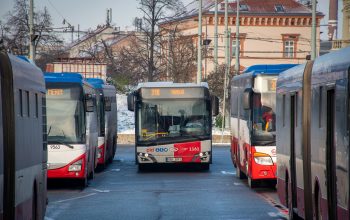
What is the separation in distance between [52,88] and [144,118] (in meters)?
7.63

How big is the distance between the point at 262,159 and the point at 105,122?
13.3 m

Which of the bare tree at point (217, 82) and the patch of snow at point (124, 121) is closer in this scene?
the patch of snow at point (124, 121)

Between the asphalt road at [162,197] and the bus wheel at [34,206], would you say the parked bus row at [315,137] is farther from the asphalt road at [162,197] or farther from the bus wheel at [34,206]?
the bus wheel at [34,206]

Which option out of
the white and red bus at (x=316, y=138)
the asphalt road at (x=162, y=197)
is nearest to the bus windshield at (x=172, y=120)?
the asphalt road at (x=162, y=197)

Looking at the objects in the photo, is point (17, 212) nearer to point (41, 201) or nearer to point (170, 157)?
point (41, 201)

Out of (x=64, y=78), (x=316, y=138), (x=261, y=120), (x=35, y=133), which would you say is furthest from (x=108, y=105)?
(x=316, y=138)

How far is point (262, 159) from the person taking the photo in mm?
26203

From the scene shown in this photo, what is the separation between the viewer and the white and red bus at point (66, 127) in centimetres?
2709

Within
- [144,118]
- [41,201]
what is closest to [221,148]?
[144,118]

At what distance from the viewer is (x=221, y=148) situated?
54.9 meters

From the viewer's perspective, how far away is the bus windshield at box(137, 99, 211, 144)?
3441 centimetres

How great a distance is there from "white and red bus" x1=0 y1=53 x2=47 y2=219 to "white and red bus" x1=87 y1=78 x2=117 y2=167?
1872 cm

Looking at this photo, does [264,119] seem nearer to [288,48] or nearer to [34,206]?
[34,206]

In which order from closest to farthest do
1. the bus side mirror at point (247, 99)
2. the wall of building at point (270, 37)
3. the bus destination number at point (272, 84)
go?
the bus side mirror at point (247, 99), the bus destination number at point (272, 84), the wall of building at point (270, 37)
